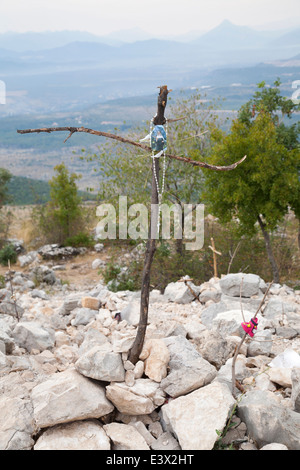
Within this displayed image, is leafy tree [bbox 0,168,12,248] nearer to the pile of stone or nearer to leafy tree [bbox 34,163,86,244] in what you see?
leafy tree [bbox 34,163,86,244]

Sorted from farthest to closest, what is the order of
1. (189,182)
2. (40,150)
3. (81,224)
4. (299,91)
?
(40,150) < (81,224) < (189,182) < (299,91)

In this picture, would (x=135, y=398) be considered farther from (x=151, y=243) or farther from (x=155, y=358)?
(x=151, y=243)

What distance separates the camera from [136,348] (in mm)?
4055

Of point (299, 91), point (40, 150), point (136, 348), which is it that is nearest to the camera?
point (136, 348)

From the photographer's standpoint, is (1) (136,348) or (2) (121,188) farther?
(2) (121,188)

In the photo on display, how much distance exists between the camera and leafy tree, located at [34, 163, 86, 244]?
18.8m

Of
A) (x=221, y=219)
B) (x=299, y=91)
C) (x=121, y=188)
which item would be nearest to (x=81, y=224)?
(x=121, y=188)

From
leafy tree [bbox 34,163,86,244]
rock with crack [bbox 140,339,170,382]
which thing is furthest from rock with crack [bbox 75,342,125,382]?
leafy tree [bbox 34,163,86,244]

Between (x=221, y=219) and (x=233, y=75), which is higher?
(x=233, y=75)

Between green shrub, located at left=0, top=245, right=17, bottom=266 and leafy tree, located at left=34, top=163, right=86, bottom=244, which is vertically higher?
leafy tree, located at left=34, top=163, right=86, bottom=244

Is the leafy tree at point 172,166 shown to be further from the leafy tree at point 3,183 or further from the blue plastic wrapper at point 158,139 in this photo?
the leafy tree at point 3,183

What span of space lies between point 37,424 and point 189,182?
11.0 meters

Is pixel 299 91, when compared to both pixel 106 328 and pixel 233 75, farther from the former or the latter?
pixel 233 75

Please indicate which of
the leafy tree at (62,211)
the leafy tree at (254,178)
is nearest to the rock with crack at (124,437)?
the leafy tree at (254,178)
